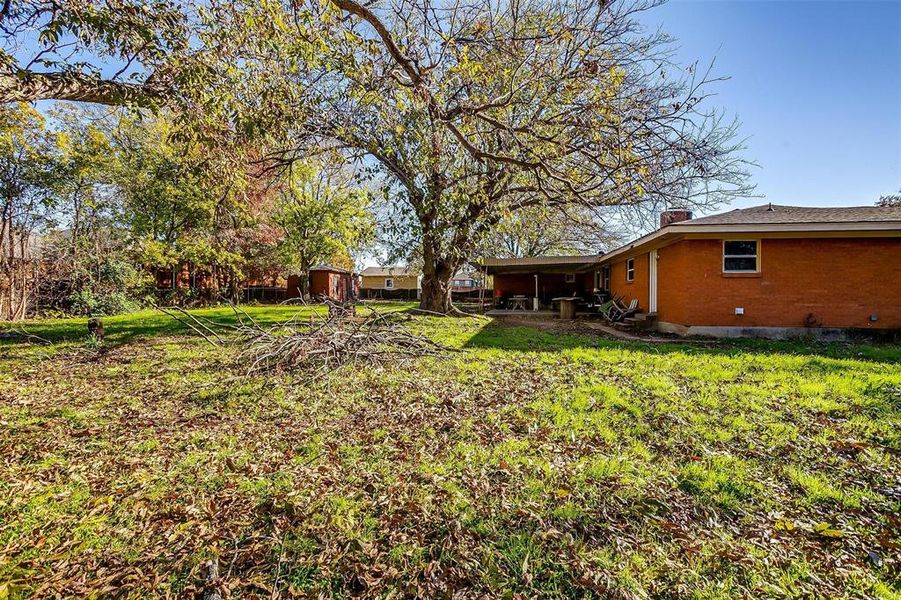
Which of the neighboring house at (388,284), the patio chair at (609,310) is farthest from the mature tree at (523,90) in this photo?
the neighboring house at (388,284)

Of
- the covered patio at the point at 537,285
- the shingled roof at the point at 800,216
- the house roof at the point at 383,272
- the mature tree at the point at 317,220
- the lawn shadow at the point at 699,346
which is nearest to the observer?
the lawn shadow at the point at 699,346

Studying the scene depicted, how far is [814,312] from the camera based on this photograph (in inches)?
388

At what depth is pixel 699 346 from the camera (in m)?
8.70

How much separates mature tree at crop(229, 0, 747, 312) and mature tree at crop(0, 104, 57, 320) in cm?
913

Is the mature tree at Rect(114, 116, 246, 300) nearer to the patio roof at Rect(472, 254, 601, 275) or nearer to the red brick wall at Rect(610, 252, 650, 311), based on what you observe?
the patio roof at Rect(472, 254, 601, 275)

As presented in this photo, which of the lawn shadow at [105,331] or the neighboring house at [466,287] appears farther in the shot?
the neighboring house at [466,287]

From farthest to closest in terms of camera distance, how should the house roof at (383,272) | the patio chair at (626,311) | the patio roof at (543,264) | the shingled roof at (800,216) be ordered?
1. the house roof at (383,272)
2. the patio roof at (543,264)
3. the patio chair at (626,311)
4. the shingled roof at (800,216)

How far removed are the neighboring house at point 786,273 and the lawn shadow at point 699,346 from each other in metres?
0.93

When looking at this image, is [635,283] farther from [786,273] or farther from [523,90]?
[523,90]

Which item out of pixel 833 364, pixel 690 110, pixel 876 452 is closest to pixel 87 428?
pixel 876 452

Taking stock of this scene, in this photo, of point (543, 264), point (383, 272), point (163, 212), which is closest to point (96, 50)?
point (163, 212)

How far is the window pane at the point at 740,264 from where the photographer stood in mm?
10094

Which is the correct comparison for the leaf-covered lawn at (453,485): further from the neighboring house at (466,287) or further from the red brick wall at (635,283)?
the neighboring house at (466,287)

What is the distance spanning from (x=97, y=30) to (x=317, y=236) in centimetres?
1853
